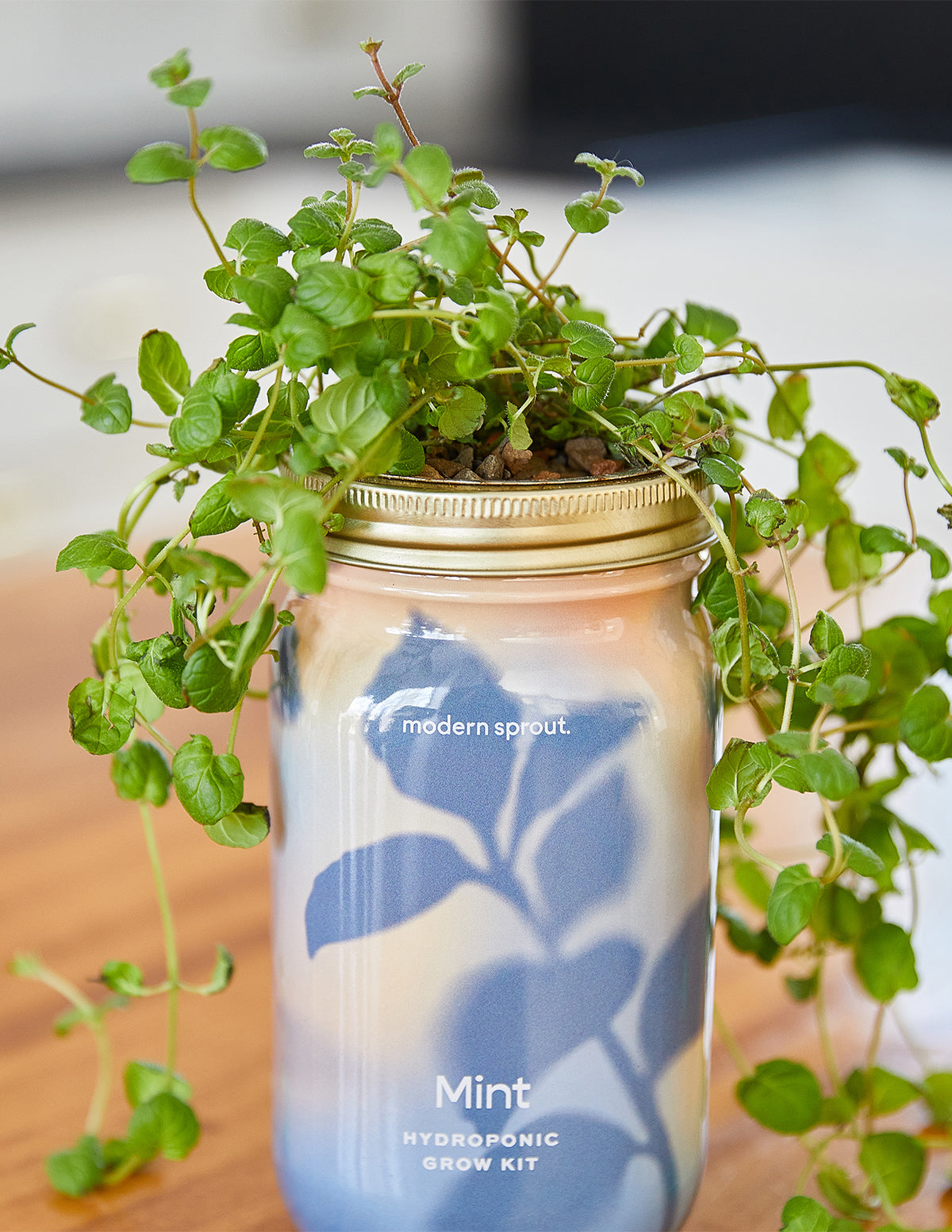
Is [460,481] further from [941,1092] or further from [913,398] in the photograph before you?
[941,1092]

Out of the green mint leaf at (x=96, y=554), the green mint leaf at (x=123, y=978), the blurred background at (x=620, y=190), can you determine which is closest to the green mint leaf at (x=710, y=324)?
the green mint leaf at (x=96, y=554)

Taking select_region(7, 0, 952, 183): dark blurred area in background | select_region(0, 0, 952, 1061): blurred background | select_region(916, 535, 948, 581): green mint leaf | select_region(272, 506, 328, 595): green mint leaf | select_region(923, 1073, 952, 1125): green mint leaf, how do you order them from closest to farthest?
select_region(272, 506, 328, 595): green mint leaf < select_region(916, 535, 948, 581): green mint leaf < select_region(923, 1073, 952, 1125): green mint leaf < select_region(0, 0, 952, 1061): blurred background < select_region(7, 0, 952, 183): dark blurred area in background

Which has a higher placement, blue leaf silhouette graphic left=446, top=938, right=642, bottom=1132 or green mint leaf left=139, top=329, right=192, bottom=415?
green mint leaf left=139, top=329, right=192, bottom=415

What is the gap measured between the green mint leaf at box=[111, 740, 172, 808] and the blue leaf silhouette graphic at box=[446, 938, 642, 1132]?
14 cm

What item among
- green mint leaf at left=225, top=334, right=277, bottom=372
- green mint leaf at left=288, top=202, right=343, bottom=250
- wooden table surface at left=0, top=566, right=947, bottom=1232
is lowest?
wooden table surface at left=0, top=566, right=947, bottom=1232

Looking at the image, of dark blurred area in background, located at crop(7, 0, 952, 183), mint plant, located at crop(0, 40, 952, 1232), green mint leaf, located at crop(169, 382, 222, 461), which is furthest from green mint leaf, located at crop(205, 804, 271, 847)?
dark blurred area in background, located at crop(7, 0, 952, 183)

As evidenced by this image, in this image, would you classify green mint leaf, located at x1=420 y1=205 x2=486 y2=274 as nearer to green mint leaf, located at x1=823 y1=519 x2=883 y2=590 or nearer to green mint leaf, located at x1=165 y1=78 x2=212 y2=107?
green mint leaf, located at x1=165 y1=78 x2=212 y2=107

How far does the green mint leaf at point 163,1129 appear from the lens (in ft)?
1.68

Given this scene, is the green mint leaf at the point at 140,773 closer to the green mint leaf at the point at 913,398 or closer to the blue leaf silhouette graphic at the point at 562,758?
the blue leaf silhouette graphic at the point at 562,758

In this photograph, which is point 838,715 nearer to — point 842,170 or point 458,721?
point 458,721

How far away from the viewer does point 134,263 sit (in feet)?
7.47

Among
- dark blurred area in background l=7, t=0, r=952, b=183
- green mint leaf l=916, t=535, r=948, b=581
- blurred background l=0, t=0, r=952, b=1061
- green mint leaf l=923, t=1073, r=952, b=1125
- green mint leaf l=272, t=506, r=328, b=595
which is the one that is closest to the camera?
green mint leaf l=272, t=506, r=328, b=595

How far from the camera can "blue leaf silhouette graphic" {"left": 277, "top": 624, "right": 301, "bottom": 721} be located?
438mm

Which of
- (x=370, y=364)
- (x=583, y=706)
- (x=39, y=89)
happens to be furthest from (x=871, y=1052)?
(x=39, y=89)
